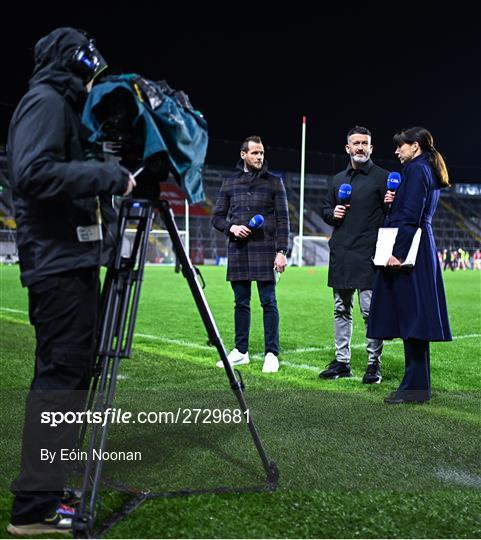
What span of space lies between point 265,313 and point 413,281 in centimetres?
164

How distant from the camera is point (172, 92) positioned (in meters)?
2.65

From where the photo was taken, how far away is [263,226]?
20.4ft

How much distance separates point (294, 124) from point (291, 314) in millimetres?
45188

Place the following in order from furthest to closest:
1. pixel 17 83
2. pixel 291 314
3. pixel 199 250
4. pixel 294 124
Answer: pixel 294 124
pixel 199 250
pixel 17 83
pixel 291 314

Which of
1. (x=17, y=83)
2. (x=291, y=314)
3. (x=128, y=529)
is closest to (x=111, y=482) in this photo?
(x=128, y=529)

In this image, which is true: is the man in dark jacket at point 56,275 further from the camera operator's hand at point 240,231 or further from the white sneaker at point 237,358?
the white sneaker at point 237,358

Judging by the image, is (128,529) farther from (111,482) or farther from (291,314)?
(291,314)

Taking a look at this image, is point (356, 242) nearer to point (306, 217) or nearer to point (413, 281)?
point (413, 281)

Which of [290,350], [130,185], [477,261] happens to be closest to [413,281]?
[290,350]

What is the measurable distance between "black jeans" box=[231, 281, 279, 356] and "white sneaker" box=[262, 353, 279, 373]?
8 centimetres

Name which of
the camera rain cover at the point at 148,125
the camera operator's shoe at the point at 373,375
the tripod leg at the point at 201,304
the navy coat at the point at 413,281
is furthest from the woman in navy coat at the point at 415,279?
the camera rain cover at the point at 148,125

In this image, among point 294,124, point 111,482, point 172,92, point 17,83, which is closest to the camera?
point 172,92

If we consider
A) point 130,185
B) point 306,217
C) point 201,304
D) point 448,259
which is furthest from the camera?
point 306,217

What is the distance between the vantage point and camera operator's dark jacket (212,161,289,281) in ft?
20.2
